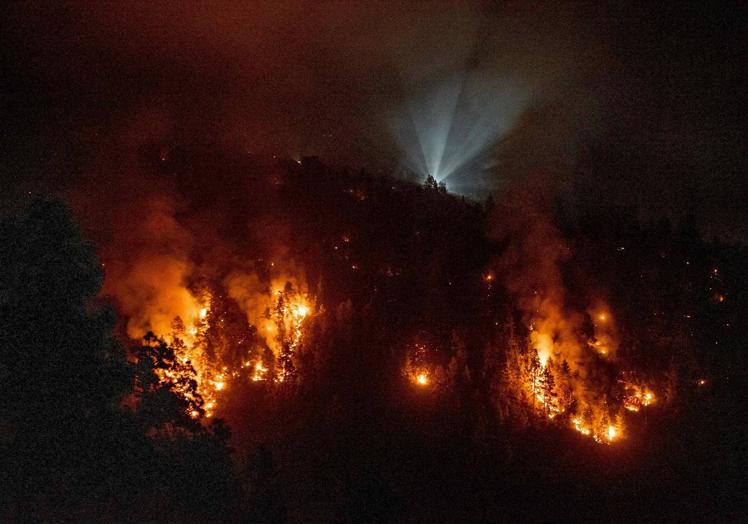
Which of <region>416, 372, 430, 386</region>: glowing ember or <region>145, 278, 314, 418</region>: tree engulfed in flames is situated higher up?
<region>145, 278, 314, 418</region>: tree engulfed in flames

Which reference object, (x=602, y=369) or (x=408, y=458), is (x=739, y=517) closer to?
(x=602, y=369)

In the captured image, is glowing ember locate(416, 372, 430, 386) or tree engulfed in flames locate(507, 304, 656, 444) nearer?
tree engulfed in flames locate(507, 304, 656, 444)

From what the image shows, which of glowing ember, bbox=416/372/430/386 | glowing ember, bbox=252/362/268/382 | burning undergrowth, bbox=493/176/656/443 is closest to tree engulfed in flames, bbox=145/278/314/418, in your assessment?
glowing ember, bbox=252/362/268/382

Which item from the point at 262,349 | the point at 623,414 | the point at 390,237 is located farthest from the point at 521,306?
the point at 262,349

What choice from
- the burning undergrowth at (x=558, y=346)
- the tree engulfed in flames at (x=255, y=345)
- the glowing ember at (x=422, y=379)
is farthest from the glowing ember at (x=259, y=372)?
the burning undergrowth at (x=558, y=346)

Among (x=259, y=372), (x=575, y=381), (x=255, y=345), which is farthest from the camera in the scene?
(x=255, y=345)

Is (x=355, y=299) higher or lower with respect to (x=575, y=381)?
higher

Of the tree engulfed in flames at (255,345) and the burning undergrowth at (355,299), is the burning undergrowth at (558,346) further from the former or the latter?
the tree engulfed in flames at (255,345)

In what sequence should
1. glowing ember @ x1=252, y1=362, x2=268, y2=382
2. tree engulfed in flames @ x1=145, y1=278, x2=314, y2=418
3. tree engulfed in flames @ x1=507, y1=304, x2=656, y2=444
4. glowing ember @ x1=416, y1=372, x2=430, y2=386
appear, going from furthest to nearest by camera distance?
1. glowing ember @ x1=252, y1=362, x2=268, y2=382
2. glowing ember @ x1=416, y1=372, x2=430, y2=386
3. tree engulfed in flames @ x1=145, y1=278, x2=314, y2=418
4. tree engulfed in flames @ x1=507, y1=304, x2=656, y2=444

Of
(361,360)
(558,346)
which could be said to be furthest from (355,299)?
(558,346)

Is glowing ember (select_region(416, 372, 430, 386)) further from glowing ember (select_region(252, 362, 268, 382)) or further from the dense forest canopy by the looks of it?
glowing ember (select_region(252, 362, 268, 382))

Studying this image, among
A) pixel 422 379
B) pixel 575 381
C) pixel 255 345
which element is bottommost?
pixel 575 381

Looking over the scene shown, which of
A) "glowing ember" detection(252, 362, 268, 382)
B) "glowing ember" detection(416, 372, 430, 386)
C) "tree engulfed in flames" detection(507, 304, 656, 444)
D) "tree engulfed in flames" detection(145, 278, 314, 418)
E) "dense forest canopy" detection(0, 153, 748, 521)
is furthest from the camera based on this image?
"glowing ember" detection(252, 362, 268, 382)

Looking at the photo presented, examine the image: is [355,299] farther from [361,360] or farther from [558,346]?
[558,346]
